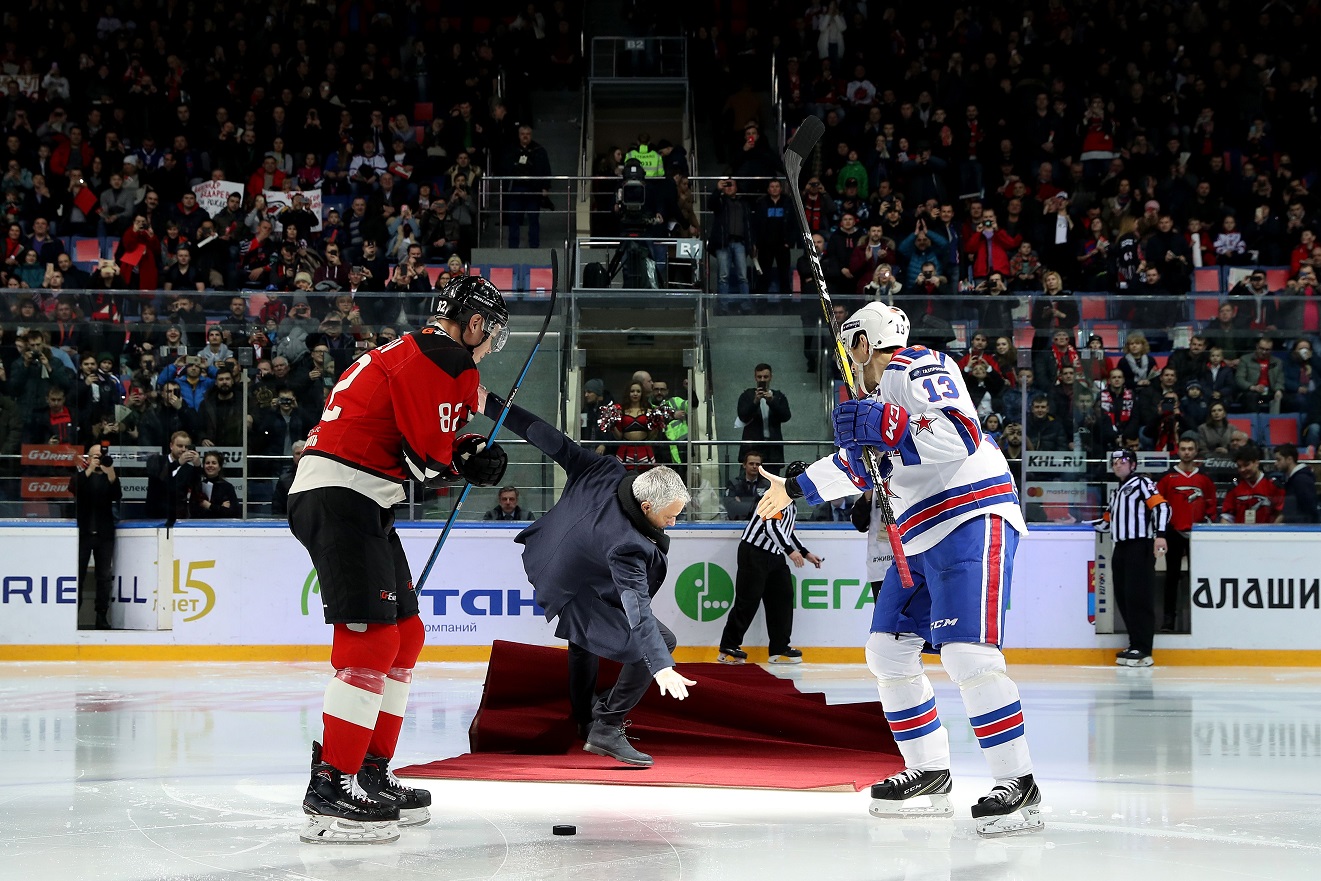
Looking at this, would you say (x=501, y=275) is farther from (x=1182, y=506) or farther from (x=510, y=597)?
(x=1182, y=506)

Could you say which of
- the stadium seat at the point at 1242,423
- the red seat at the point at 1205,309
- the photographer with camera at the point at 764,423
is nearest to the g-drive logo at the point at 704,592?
the photographer with camera at the point at 764,423

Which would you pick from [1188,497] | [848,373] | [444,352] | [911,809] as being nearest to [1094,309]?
[1188,497]

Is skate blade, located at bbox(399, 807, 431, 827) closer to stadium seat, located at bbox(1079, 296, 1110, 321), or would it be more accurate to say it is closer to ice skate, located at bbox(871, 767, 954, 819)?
ice skate, located at bbox(871, 767, 954, 819)

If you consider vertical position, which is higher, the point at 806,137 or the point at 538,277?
the point at 538,277

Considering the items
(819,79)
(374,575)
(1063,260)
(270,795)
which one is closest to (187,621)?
(270,795)

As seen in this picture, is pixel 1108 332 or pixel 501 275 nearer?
pixel 1108 332

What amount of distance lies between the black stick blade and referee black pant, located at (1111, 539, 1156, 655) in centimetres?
529

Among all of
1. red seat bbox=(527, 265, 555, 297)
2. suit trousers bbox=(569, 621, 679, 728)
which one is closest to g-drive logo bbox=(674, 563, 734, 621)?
red seat bbox=(527, 265, 555, 297)

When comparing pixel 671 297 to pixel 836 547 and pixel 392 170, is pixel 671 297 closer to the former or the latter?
pixel 836 547

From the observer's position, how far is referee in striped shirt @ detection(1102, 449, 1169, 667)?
33.7ft

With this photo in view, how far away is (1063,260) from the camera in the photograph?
14633 millimetres

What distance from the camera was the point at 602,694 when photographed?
251 inches

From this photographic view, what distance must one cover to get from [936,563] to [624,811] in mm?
1403

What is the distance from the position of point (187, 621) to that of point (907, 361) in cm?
700
